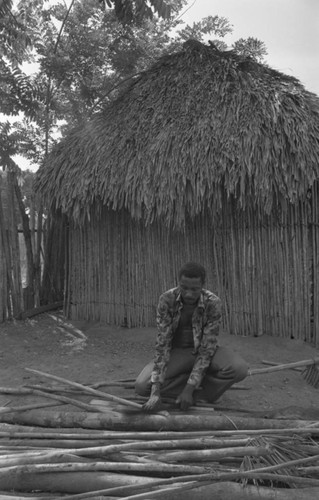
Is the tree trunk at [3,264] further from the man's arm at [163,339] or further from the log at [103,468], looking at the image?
the log at [103,468]

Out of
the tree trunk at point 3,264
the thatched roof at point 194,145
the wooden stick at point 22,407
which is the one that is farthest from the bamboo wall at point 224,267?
the wooden stick at point 22,407

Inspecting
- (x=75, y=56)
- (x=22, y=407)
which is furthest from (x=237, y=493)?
(x=75, y=56)

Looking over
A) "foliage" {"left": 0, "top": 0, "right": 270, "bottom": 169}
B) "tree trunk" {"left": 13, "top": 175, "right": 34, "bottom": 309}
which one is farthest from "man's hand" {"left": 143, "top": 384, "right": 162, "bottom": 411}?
"foliage" {"left": 0, "top": 0, "right": 270, "bottom": 169}

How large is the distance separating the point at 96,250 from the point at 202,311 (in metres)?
3.06

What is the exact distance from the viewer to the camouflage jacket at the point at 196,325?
3227 millimetres

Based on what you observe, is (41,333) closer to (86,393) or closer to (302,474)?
(86,393)

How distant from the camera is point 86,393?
3242mm

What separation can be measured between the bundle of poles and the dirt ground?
62cm

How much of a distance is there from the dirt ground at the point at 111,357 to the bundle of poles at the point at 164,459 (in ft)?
2.04

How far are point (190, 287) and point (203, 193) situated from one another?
1.97 metres

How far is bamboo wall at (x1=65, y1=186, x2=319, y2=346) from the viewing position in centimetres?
493

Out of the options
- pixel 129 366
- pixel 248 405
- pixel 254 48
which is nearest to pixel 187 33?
pixel 254 48

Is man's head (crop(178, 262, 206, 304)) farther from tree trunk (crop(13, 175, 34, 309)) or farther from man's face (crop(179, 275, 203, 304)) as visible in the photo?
tree trunk (crop(13, 175, 34, 309))

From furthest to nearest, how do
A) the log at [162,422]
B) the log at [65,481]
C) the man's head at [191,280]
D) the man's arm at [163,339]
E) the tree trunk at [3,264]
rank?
the tree trunk at [3,264] < the man's arm at [163,339] < the man's head at [191,280] < the log at [162,422] < the log at [65,481]
